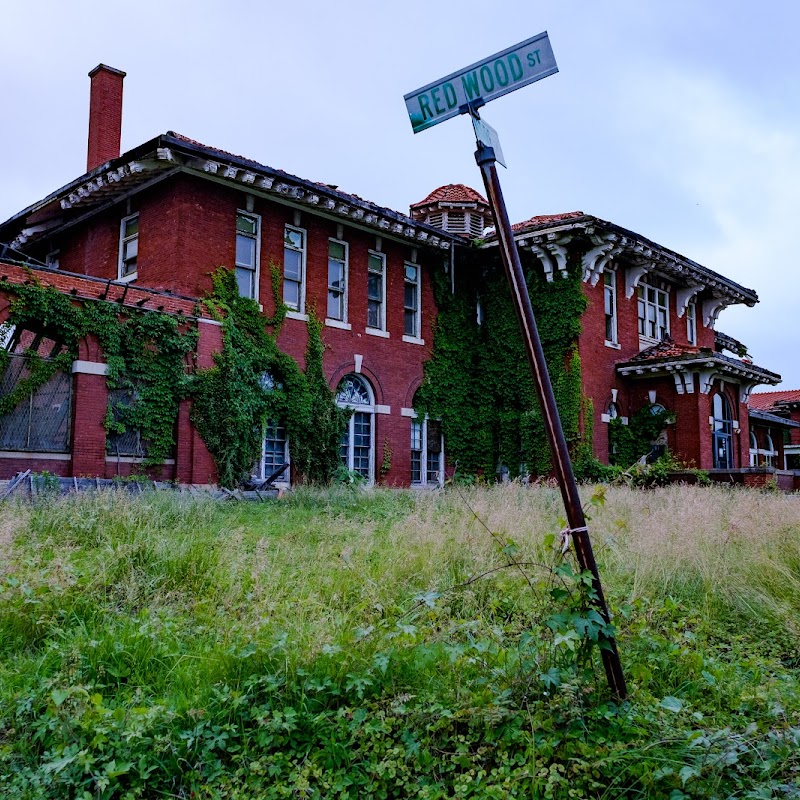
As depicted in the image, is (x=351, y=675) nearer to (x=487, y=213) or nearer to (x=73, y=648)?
(x=73, y=648)

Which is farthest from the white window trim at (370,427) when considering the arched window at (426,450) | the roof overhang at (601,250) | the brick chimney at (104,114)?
the brick chimney at (104,114)

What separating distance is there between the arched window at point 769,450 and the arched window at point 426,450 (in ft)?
59.5

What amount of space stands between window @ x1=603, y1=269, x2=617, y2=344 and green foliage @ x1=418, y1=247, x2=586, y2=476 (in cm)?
225

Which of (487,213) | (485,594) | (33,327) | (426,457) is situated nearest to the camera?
(485,594)

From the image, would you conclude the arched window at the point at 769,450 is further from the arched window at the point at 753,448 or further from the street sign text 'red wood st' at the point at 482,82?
the street sign text 'red wood st' at the point at 482,82

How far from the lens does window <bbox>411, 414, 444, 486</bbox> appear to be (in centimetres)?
2178

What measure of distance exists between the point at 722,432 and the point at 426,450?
381 inches

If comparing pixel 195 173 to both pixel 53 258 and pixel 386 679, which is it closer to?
pixel 53 258

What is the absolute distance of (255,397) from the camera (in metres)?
17.5

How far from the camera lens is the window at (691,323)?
2755 centimetres

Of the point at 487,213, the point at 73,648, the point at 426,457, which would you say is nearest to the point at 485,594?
the point at 73,648

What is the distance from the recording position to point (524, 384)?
2217cm

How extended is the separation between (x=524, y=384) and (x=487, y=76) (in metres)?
18.4

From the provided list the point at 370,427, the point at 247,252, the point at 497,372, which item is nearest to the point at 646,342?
the point at 497,372
